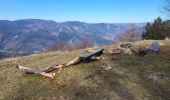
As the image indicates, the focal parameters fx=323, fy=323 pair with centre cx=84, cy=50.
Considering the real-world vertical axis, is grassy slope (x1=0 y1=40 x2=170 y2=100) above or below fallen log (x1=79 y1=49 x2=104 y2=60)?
below

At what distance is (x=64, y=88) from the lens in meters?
13.8

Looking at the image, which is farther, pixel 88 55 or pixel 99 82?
pixel 88 55

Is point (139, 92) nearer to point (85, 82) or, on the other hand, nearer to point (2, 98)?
point (85, 82)

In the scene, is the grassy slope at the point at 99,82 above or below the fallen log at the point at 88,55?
below

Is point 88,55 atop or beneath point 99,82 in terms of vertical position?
atop

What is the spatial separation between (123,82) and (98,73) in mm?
1512

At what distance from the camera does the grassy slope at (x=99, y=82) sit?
13241 mm

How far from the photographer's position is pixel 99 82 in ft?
47.0

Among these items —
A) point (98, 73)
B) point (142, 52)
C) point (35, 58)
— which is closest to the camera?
point (98, 73)

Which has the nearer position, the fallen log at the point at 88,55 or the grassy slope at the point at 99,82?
the grassy slope at the point at 99,82

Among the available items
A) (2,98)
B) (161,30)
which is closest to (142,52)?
(2,98)

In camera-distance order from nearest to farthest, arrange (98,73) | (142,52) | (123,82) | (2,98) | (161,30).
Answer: (2,98)
(123,82)
(98,73)
(142,52)
(161,30)

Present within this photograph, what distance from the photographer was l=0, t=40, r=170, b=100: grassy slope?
43.4 ft

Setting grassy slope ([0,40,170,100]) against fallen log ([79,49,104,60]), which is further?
fallen log ([79,49,104,60])
